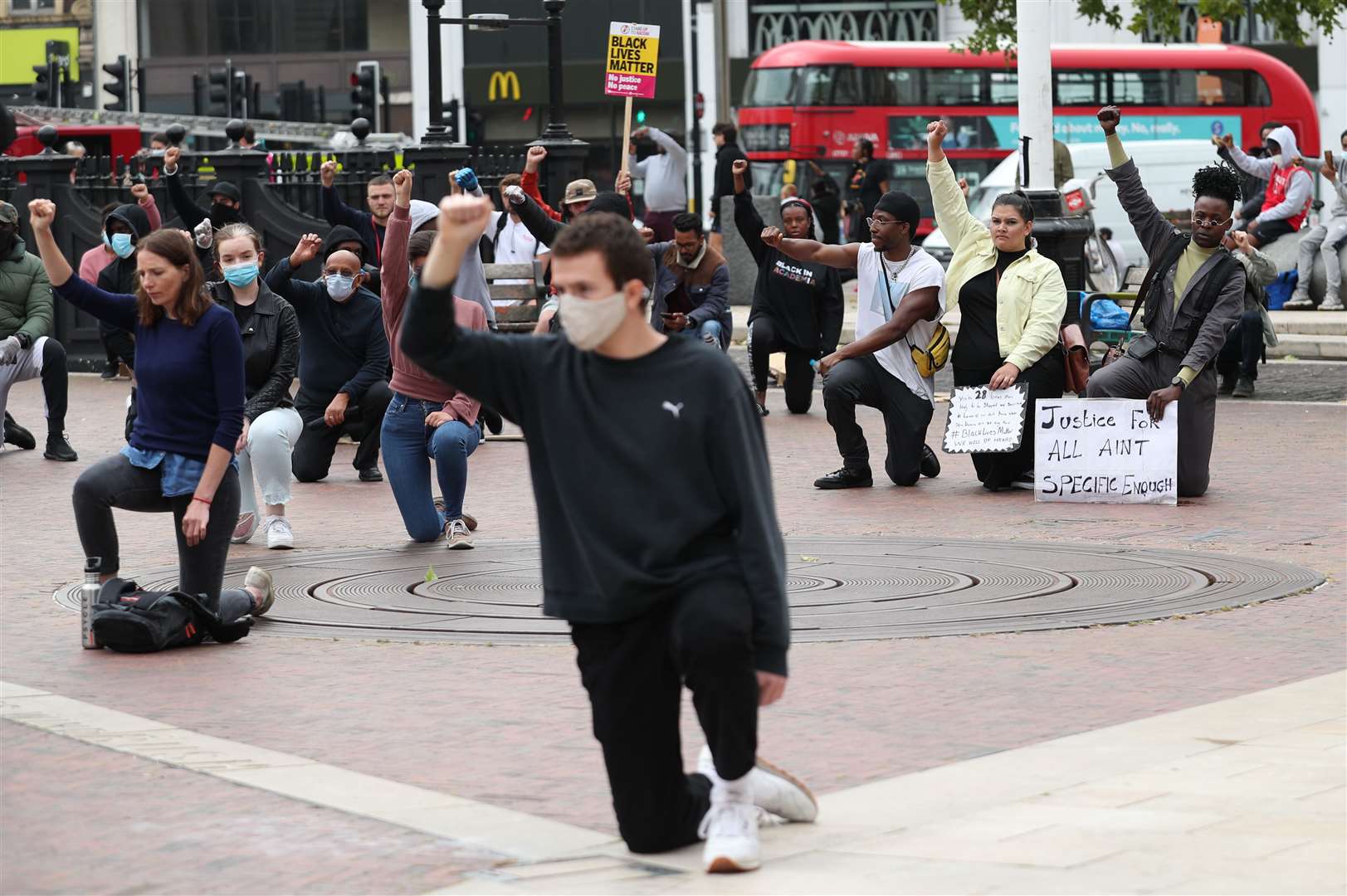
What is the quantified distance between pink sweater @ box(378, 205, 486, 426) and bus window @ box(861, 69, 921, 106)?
94.6 feet

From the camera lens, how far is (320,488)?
12.9m

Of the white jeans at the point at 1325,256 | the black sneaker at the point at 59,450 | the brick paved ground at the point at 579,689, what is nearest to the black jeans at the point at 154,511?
the brick paved ground at the point at 579,689

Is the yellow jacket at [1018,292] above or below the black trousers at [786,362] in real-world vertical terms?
above

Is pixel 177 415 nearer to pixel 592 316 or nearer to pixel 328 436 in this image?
pixel 592 316

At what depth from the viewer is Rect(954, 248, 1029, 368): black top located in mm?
12125

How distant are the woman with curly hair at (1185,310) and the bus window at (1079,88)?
91.6ft

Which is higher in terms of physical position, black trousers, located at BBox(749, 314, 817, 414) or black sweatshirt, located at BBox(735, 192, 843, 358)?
black sweatshirt, located at BBox(735, 192, 843, 358)

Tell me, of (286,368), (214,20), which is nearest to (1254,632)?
(286,368)

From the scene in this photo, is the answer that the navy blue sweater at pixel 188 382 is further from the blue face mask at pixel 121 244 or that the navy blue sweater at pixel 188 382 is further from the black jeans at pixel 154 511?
the blue face mask at pixel 121 244

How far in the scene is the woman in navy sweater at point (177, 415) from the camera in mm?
7594

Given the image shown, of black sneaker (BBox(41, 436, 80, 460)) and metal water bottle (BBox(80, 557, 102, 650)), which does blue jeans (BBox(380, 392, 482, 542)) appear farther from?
black sneaker (BBox(41, 436, 80, 460))

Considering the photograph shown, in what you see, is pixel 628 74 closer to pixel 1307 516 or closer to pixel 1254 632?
pixel 1307 516

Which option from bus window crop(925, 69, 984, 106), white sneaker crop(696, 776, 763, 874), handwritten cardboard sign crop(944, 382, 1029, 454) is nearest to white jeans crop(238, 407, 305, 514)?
handwritten cardboard sign crop(944, 382, 1029, 454)

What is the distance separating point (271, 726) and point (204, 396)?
181cm
